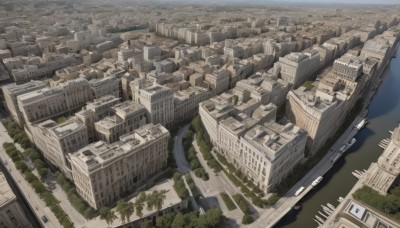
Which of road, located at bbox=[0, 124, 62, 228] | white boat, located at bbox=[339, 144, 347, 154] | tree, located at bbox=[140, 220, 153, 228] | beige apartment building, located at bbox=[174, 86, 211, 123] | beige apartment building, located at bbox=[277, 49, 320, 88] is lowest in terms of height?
road, located at bbox=[0, 124, 62, 228]

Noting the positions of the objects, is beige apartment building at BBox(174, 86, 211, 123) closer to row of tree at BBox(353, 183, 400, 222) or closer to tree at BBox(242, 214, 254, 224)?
tree at BBox(242, 214, 254, 224)

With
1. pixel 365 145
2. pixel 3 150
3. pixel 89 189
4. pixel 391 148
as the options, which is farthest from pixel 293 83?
pixel 3 150

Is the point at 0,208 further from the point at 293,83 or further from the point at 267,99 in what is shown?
the point at 293,83

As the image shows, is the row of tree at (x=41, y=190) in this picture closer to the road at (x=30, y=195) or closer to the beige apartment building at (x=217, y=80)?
the road at (x=30, y=195)

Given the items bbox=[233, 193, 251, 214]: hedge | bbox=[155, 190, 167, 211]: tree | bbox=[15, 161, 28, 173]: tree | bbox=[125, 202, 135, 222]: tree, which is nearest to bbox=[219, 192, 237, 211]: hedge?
bbox=[233, 193, 251, 214]: hedge

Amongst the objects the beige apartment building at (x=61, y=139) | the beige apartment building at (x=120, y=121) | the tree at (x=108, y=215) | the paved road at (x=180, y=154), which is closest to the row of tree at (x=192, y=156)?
the paved road at (x=180, y=154)

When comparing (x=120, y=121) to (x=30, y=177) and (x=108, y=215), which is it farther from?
(x=108, y=215)
